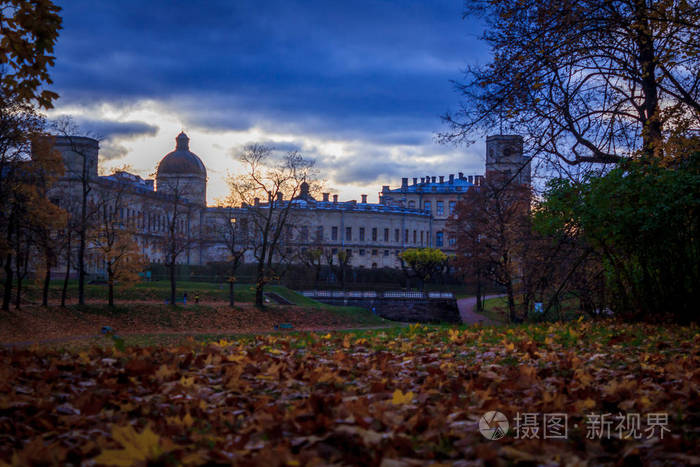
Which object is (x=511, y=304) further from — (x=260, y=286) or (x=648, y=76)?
(x=648, y=76)

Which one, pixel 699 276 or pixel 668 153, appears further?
pixel 699 276

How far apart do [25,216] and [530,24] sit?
2387 centimetres

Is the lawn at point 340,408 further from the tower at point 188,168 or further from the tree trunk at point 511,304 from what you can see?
the tower at point 188,168

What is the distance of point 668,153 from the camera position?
1124 centimetres

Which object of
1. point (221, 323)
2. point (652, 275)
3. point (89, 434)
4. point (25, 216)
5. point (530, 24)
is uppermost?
point (530, 24)

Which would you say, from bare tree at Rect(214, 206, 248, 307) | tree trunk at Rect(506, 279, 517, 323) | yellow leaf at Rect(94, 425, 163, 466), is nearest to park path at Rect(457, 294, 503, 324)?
tree trunk at Rect(506, 279, 517, 323)

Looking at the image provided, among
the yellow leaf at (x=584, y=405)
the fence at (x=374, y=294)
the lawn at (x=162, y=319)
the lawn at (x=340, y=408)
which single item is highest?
the yellow leaf at (x=584, y=405)

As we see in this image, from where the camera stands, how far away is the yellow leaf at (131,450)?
9.29 ft

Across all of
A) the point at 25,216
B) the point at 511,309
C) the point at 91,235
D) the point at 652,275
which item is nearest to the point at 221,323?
the point at 91,235

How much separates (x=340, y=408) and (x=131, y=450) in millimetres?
1335

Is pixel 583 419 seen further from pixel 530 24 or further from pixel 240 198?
pixel 240 198

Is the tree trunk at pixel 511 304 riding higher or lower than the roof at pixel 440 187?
lower

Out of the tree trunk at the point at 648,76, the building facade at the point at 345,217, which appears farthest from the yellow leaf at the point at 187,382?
the building facade at the point at 345,217

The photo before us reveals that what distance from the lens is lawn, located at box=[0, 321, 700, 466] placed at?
3125 mm
